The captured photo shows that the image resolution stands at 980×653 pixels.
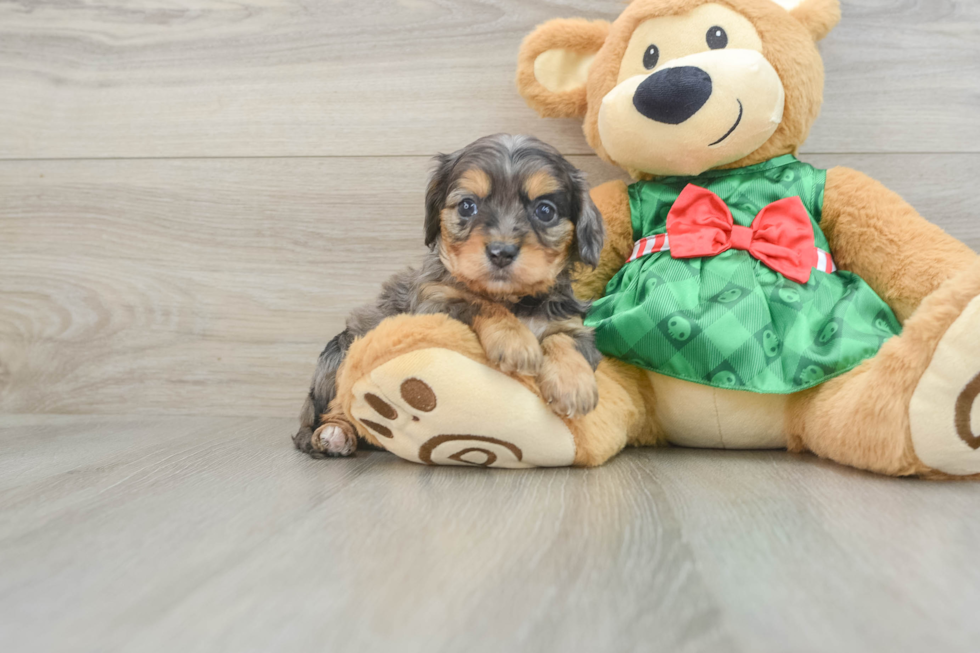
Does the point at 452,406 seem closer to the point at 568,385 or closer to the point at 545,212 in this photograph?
the point at 568,385

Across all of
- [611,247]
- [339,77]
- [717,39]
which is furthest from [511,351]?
[339,77]

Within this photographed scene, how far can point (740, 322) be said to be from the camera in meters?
1.32

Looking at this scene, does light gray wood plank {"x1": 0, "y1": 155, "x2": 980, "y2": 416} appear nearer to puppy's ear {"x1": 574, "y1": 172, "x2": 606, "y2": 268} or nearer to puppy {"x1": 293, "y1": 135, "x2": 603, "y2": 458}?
puppy {"x1": 293, "y1": 135, "x2": 603, "y2": 458}

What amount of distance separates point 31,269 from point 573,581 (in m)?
2.10

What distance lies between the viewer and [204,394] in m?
2.11

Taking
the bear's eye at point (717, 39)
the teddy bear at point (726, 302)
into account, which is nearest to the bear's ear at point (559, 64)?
the teddy bear at point (726, 302)

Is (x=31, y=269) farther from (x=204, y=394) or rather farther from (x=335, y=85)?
(x=335, y=85)

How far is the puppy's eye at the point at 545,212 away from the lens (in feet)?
4.40

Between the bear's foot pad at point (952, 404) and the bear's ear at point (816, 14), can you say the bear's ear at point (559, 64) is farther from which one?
the bear's foot pad at point (952, 404)

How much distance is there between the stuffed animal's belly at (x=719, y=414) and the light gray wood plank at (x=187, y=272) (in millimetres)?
883

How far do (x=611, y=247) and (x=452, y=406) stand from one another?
645mm

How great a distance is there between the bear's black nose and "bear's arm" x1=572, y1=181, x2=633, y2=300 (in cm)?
27

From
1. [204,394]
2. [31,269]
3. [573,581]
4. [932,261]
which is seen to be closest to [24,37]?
[31,269]

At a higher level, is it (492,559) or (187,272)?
(187,272)
